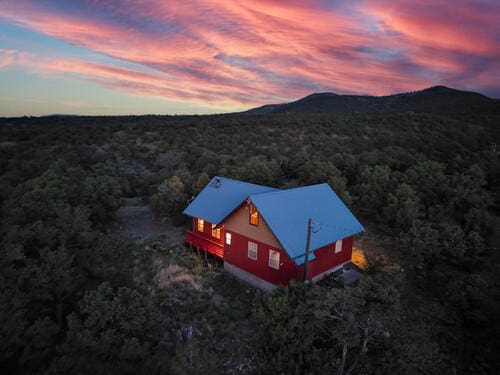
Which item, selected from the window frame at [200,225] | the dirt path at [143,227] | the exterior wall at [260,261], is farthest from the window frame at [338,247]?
the dirt path at [143,227]

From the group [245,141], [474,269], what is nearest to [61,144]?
[245,141]

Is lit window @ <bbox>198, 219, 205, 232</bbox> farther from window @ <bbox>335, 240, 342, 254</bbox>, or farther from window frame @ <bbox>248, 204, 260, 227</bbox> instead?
window @ <bbox>335, 240, 342, 254</bbox>

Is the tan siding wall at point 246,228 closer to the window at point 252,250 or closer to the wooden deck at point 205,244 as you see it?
the window at point 252,250

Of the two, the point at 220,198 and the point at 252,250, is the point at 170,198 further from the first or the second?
the point at 252,250

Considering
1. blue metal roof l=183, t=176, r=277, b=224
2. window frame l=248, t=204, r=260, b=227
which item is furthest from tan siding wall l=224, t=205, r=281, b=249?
blue metal roof l=183, t=176, r=277, b=224

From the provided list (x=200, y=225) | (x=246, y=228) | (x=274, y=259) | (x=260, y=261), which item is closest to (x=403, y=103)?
(x=200, y=225)
